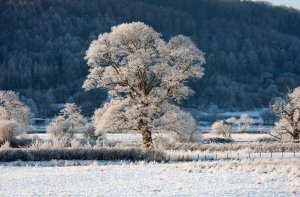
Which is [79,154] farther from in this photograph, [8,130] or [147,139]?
[8,130]

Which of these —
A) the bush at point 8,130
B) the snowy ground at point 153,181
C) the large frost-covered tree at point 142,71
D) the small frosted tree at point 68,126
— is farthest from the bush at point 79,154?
the small frosted tree at point 68,126

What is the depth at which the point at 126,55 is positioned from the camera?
1805 inches

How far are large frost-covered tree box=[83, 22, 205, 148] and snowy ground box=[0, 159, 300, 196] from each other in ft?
26.7

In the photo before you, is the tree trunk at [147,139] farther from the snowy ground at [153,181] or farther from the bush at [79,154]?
the snowy ground at [153,181]

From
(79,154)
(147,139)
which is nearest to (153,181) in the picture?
(79,154)

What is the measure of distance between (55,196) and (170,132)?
23.7 metres

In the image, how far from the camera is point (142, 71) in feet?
146

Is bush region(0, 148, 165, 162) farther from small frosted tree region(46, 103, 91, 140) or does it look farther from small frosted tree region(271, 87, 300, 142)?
small frosted tree region(46, 103, 91, 140)

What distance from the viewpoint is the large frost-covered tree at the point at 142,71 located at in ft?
144

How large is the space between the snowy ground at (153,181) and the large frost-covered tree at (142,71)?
813 cm

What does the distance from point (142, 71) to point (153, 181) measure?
18244 mm

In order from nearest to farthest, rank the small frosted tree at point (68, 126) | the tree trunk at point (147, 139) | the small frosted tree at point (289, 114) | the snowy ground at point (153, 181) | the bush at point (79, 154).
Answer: the snowy ground at point (153, 181)
the bush at point (79, 154)
the tree trunk at point (147, 139)
the small frosted tree at point (289, 114)
the small frosted tree at point (68, 126)

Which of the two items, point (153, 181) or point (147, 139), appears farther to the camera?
point (147, 139)

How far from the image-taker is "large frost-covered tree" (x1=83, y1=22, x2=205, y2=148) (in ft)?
144
